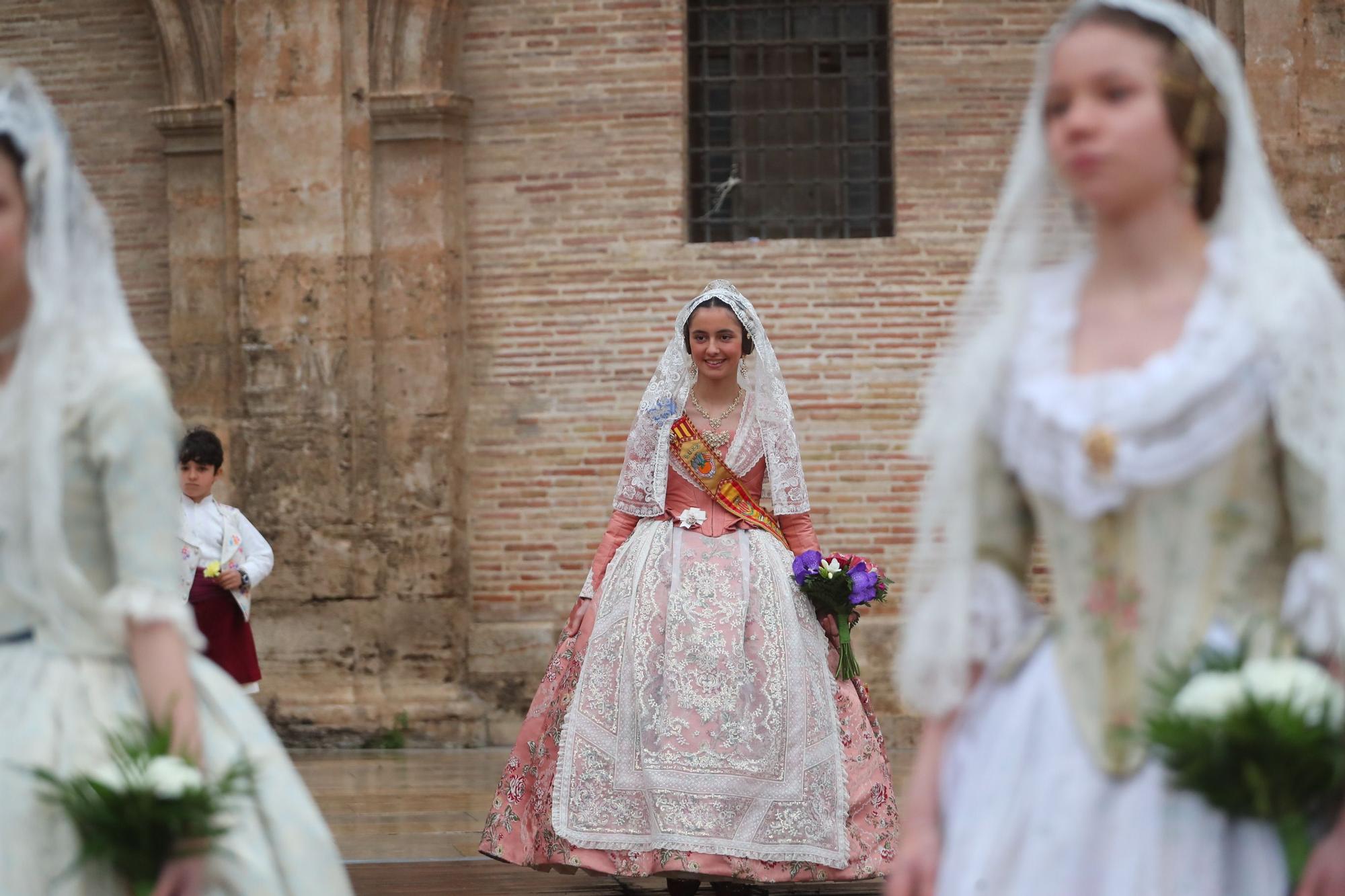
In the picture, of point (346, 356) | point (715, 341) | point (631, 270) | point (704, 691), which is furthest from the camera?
point (631, 270)

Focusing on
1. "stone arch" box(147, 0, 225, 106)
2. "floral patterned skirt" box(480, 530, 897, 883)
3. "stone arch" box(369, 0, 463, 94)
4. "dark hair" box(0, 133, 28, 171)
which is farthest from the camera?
"stone arch" box(147, 0, 225, 106)

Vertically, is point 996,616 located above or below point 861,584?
above

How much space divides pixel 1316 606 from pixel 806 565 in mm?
4384

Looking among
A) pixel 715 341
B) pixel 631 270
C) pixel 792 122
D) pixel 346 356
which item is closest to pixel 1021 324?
pixel 715 341

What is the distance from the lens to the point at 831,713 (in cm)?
661

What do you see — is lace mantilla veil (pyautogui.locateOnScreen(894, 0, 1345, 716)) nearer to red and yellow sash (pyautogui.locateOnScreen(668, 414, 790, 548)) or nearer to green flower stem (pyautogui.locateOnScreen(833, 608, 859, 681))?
green flower stem (pyautogui.locateOnScreen(833, 608, 859, 681))

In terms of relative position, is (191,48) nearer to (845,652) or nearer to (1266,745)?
(845,652)

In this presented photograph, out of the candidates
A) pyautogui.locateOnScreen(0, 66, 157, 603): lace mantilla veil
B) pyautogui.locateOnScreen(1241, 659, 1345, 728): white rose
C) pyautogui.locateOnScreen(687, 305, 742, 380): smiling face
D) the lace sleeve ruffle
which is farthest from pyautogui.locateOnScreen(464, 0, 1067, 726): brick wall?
pyautogui.locateOnScreen(1241, 659, 1345, 728): white rose

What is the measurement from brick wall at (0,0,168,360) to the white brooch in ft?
19.8

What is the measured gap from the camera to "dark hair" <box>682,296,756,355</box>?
6.99 metres

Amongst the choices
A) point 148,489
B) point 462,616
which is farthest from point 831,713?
point 462,616

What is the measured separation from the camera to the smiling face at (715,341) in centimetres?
695

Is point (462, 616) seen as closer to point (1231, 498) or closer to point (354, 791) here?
point (354, 791)

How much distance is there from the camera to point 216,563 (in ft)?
26.3
